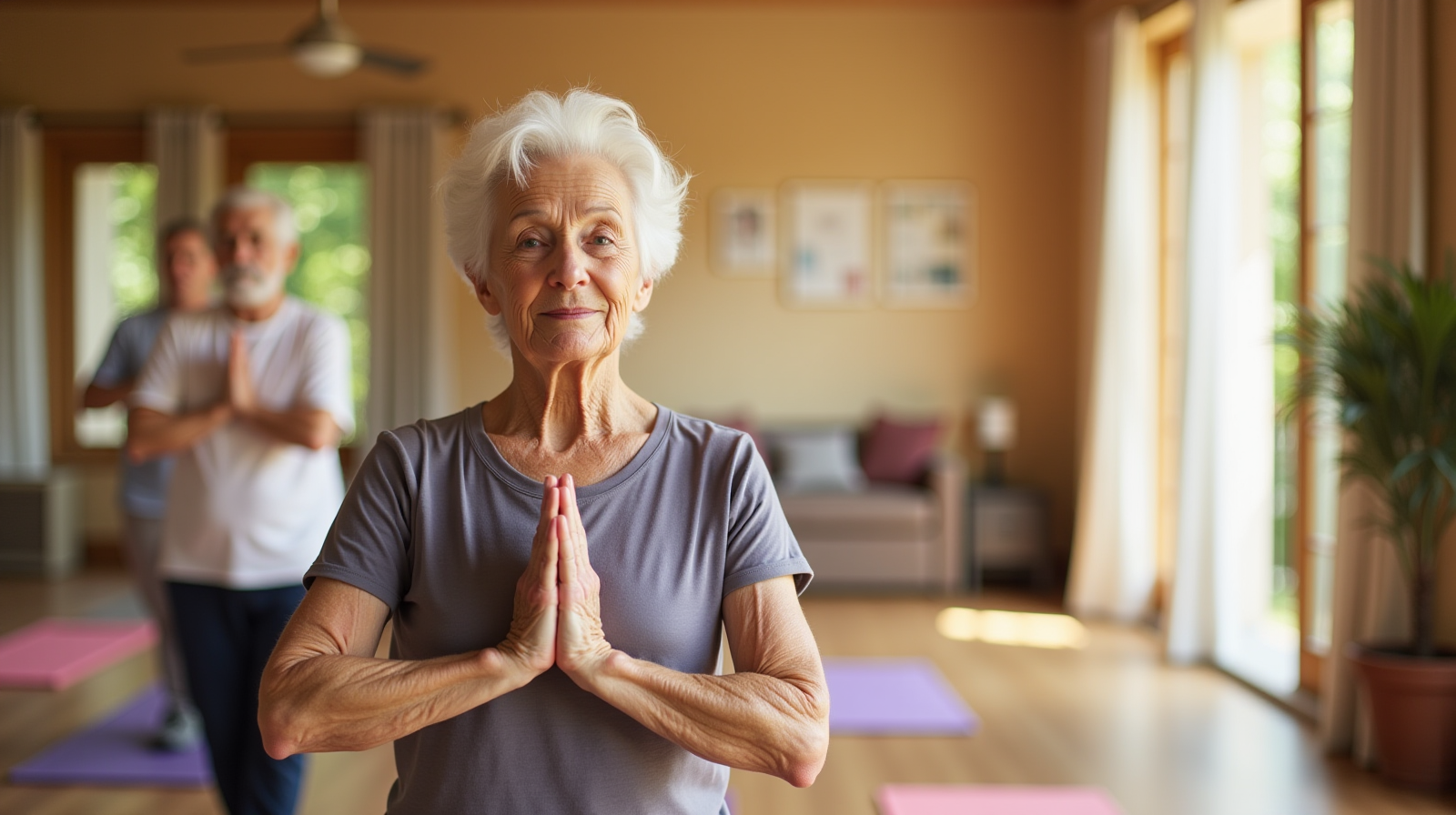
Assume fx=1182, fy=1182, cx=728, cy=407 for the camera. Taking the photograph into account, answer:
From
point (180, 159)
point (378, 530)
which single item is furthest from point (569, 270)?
point (180, 159)

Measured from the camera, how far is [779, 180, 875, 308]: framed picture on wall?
761cm

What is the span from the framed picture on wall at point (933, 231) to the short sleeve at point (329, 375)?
527 centimetres

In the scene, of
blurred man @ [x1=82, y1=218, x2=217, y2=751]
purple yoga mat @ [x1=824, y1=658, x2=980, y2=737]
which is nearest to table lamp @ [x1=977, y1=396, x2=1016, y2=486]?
purple yoga mat @ [x1=824, y1=658, x2=980, y2=737]

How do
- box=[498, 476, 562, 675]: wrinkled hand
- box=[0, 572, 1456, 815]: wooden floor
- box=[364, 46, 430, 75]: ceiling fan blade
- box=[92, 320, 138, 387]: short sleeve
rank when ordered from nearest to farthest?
box=[498, 476, 562, 675]: wrinkled hand, box=[0, 572, 1456, 815]: wooden floor, box=[92, 320, 138, 387]: short sleeve, box=[364, 46, 430, 75]: ceiling fan blade

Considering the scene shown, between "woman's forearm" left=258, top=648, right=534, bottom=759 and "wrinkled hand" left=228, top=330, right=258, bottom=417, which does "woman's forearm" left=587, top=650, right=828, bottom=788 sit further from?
"wrinkled hand" left=228, top=330, right=258, bottom=417

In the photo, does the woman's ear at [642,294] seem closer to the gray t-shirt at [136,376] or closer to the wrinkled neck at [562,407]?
the wrinkled neck at [562,407]

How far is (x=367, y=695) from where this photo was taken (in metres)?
1.20

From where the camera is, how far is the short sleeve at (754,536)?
4.36 ft

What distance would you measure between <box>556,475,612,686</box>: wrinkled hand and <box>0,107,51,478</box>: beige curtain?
752cm

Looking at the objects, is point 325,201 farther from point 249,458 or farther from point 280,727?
point 280,727

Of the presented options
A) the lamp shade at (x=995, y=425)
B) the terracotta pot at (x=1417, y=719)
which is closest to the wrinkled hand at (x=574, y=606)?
the terracotta pot at (x=1417, y=719)

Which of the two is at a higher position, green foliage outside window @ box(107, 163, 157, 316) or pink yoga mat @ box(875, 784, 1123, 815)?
green foliage outside window @ box(107, 163, 157, 316)

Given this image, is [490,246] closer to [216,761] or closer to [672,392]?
[216,761]

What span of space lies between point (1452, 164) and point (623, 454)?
3.38m
